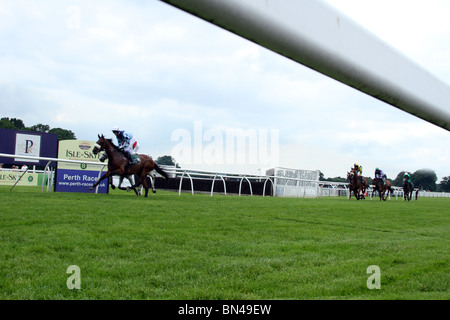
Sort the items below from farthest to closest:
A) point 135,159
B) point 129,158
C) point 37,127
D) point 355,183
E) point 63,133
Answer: point 37,127 < point 63,133 < point 355,183 < point 135,159 < point 129,158

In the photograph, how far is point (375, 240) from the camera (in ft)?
18.5

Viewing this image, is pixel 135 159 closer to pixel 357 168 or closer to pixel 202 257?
pixel 202 257

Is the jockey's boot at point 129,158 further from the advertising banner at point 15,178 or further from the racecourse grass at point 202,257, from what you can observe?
the advertising banner at point 15,178

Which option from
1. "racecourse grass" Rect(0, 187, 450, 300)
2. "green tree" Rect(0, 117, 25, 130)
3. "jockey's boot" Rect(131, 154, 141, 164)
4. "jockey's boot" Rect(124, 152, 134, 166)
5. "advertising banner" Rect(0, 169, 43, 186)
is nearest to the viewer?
"racecourse grass" Rect(0, 187, 450, 300)

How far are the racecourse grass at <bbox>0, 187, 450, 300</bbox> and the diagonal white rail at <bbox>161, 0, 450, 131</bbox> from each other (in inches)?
88.7

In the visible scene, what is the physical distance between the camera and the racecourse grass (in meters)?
3.01

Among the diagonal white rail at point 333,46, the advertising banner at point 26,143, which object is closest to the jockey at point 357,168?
the advertising banner at point 26,143

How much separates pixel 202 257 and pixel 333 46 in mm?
3571

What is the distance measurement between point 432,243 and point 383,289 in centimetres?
305

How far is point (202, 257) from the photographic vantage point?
4.05 m

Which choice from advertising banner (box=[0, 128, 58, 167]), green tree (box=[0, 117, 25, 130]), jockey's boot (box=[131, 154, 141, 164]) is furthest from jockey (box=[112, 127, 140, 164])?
green tree (box=[0, 117, 25, 130])

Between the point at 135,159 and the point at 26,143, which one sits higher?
the point at 26,143

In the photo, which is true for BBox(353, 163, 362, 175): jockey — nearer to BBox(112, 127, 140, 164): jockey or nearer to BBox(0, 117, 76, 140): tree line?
BBox(112, 127, 140, 164): jockey

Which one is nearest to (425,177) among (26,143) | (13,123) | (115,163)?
(115,163)
